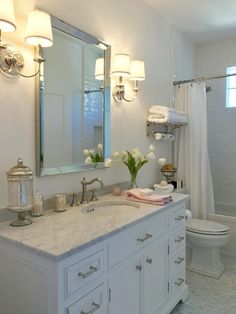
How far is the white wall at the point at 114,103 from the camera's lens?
4.81 feet

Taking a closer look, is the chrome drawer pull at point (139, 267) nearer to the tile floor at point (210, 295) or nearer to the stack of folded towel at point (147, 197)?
the stack of folded towel at point (147, 197)

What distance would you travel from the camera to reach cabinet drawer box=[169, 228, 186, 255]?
1905mm

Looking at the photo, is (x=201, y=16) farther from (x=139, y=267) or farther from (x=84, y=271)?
(x=84, y=271)

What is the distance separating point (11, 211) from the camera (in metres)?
1.34

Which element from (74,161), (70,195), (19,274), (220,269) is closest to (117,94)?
(74,161)

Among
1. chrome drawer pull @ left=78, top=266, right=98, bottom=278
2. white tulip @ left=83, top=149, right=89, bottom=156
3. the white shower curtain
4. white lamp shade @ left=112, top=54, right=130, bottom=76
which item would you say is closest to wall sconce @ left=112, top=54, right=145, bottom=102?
white lamp shade @ left=112, top=54, right=130, bottom=76

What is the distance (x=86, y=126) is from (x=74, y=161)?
0.28 m

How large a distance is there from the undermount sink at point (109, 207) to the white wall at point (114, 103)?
190 millimetres

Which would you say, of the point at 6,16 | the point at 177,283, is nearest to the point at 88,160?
the point at 6,16

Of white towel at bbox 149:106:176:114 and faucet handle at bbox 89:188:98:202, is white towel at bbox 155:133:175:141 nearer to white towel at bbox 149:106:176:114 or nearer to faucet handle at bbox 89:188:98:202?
white towel at bbox 149:106:176:114

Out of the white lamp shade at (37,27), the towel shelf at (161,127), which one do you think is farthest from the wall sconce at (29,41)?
the towel shelf at (161,127)

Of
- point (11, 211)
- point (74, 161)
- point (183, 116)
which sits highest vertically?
point (183, 116)

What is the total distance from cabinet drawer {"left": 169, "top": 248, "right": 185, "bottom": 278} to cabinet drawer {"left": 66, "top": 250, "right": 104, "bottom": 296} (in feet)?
2.76

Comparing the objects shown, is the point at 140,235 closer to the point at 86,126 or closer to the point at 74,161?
the point at 74,161
